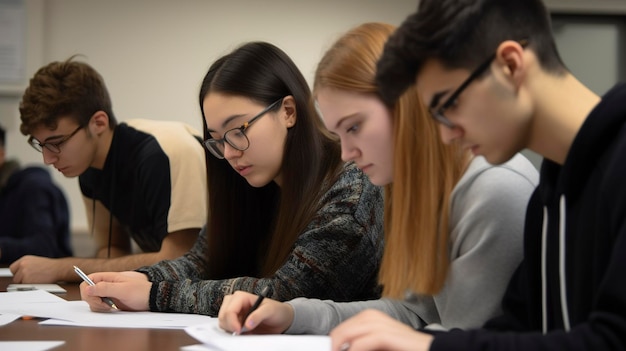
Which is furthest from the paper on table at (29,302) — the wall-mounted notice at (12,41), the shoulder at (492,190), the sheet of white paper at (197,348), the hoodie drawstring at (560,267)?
the wall-mounted notice at (12,41)

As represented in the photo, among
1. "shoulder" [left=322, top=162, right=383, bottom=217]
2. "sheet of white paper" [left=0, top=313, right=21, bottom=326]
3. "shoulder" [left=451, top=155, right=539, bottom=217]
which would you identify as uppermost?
"shoulder" [left=451, top=155, right=539, bottom=217]

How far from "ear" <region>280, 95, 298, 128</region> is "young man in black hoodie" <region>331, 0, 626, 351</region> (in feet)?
2.46

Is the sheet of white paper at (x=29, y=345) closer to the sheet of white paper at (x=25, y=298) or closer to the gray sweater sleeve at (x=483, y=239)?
the sheet of white paper at (x=25, y=298)

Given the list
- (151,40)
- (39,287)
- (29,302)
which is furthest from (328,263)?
(151,40)

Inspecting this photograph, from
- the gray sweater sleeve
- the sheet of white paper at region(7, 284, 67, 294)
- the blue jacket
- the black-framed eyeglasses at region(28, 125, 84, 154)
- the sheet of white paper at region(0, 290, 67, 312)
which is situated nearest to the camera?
the gray sweater sleeve

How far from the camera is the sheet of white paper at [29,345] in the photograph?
47.9 inches

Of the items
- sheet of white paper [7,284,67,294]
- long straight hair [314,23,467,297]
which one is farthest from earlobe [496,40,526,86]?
sheet of white paper [7,284,67,294]

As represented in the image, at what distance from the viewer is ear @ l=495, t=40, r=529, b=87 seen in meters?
0.97

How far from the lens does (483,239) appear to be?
1176 millimetres

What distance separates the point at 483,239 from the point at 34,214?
2.47 meters

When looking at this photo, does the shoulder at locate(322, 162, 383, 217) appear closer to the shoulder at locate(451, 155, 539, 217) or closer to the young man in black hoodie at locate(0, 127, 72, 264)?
the shoulder at locate(451, 155, 539, 217)

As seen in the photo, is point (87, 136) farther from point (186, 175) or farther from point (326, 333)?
point (326, 333)

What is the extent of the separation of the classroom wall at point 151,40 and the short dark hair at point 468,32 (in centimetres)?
351

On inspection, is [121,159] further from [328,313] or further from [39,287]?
[328,313]
